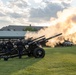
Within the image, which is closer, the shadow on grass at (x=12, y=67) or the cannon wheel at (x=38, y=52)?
the shadow on grass at (x=12, y=67)

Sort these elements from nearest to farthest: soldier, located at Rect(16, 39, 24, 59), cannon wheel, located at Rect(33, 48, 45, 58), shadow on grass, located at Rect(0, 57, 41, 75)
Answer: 1. shadow on grass, located at Rect(0, 57, 41, 75)
2. cannon wheel, located at Rect(33, 48, 45, 58)
3. soldier, located at Rect(16, 39, 24, 59)

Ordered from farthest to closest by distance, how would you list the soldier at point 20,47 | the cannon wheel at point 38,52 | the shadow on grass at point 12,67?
1. the soldier at point 20,47
2. the cannon wheel at point 38,52
3. the shadow on grass at point 12,67

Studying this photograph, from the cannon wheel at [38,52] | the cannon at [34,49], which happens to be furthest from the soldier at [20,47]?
the cannon wheel at [38,52]

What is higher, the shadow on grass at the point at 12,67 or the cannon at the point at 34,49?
the cannon at the point at 34,49

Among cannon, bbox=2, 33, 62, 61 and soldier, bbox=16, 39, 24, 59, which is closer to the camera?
cannon, bbox=2, 33, 62, 61

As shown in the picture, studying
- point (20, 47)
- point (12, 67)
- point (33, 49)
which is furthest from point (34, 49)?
point (12, 67)

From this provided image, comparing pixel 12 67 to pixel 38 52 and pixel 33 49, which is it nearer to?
pixel 38 52

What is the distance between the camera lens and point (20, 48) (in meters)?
31.7

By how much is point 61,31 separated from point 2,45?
10375 mm

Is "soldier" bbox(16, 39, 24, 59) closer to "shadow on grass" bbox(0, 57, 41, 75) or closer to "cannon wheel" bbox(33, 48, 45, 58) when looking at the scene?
"cannon wheel" bbox(33, 48, 45, 58)

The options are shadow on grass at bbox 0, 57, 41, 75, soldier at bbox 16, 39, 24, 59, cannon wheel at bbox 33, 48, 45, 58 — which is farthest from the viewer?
soldier at bbox 16, 39, 24, 59

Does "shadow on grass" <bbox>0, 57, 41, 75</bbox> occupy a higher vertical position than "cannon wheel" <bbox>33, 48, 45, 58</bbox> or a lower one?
lower

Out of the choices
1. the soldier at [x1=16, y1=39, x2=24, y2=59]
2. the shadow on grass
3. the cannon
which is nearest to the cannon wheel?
the cannon

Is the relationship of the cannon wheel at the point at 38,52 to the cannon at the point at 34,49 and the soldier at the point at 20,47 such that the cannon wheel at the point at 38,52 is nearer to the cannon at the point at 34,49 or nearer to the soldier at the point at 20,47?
the cannon at the point at 34,49
